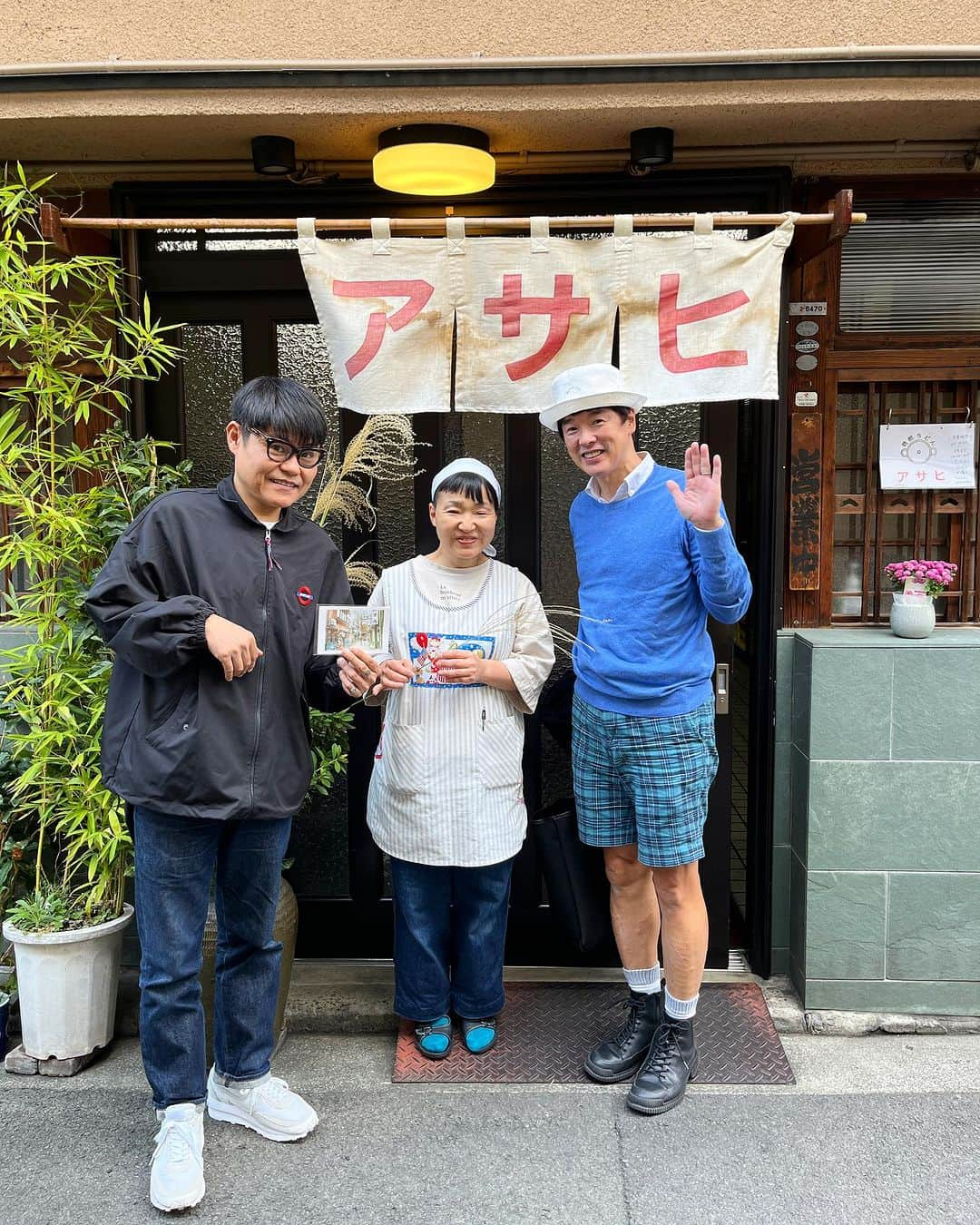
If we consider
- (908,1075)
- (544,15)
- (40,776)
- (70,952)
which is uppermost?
(544,15)

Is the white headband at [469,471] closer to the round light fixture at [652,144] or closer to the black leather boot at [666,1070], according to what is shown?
the round light fixture at [652,144]

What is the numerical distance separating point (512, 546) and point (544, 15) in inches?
82.5

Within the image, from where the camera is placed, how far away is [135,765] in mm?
3283

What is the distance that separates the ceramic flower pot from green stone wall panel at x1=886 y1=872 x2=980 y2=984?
100 cm

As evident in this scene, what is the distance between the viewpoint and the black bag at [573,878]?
4.21 m

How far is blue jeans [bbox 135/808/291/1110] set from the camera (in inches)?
133

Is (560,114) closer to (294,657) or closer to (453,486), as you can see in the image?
(453,486)

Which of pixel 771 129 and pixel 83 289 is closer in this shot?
pixel 771 129

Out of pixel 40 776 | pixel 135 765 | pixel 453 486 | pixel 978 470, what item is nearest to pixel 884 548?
pixel 978 470

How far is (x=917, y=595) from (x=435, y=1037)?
2680 millimetres

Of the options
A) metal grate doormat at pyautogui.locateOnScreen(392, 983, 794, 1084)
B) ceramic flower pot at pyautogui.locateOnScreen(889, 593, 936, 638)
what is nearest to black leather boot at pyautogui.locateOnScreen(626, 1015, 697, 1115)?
metal grate doormat at pyautogui.locateOnScreen(392, 983, 794, 1084)

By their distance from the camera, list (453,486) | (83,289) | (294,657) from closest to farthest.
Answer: (294,657) < (453,486) < (83,289)

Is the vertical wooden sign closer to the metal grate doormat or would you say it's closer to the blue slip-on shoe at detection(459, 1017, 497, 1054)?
the metal grate doormat

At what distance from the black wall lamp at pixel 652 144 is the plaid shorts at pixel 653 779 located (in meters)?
2.13
